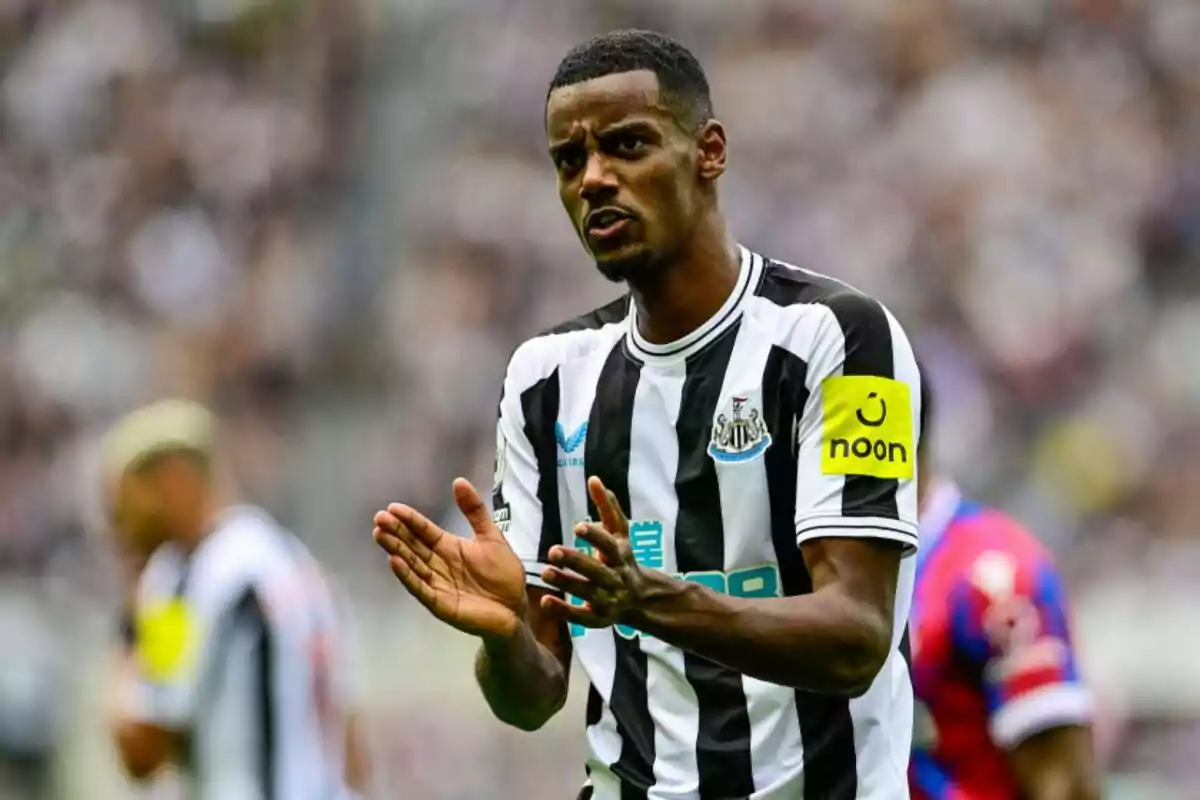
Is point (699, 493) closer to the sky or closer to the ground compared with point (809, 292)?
closer to the ground

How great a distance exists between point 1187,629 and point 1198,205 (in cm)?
237

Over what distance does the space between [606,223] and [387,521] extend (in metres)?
0.60

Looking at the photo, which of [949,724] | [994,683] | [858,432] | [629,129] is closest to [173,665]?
[949,724]

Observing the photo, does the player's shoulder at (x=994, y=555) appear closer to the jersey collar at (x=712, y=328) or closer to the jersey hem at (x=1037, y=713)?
the jersey hem at (x=1037, y=713)

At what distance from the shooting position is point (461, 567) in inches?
127

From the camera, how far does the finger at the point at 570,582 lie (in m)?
2.81

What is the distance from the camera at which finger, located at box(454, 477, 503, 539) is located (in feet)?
10.5

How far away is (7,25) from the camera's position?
13.2m

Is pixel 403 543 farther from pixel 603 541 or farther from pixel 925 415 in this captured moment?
pixel 925 415

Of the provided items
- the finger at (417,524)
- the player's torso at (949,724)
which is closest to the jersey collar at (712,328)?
the finger at (417,524)

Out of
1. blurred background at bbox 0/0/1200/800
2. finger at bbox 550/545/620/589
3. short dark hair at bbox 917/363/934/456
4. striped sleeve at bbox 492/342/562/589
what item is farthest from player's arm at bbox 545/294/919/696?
blurred background at bbox 0/0/1200/800

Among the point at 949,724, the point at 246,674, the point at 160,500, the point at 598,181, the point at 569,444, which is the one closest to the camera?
the point at 598,181

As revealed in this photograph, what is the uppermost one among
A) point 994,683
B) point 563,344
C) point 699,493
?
point 563,344

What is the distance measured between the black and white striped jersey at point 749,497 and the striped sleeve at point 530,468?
0.03 metres
